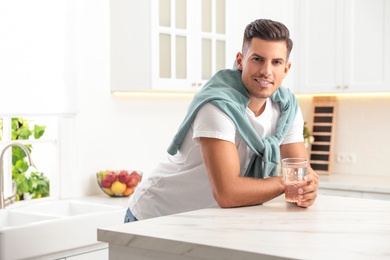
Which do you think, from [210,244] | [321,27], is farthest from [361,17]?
[210,244]

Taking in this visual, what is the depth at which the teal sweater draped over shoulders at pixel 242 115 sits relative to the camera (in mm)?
2307

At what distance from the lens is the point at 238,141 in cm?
239

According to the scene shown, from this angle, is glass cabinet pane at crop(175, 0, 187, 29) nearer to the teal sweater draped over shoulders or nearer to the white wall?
the white wall

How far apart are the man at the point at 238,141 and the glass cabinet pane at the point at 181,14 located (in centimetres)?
175

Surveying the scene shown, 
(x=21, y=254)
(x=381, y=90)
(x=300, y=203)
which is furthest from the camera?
(x=381, y=90)

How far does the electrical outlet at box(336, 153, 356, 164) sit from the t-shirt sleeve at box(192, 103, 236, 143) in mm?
3009

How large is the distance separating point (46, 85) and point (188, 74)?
1006 mm

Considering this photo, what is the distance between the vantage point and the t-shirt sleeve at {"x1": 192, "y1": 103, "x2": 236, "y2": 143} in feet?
7.39

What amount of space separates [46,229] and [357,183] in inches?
89.0

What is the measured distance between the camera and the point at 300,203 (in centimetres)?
224

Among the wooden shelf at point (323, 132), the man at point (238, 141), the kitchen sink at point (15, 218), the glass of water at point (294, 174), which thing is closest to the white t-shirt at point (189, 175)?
the man at point (238, 141)

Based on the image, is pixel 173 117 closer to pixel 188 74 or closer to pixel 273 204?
pixel 188 74

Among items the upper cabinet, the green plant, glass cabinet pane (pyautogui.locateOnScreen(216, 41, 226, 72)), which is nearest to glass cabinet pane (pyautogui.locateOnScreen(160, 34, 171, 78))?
the upper cabinet

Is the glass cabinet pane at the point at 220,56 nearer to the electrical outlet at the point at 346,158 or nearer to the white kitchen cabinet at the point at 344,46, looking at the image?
the white kitchen cabinet at the point at 344,46
